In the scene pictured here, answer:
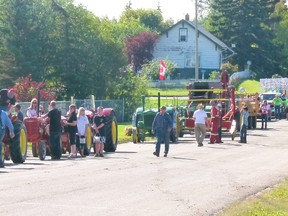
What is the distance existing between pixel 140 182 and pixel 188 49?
9884cm

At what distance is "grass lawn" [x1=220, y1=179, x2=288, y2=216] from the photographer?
56.2 feet

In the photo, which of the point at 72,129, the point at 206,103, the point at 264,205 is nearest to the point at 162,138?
the point at 72,129

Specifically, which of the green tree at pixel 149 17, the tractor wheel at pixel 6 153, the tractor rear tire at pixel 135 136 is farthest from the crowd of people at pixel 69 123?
the green tree at pixel 149 17

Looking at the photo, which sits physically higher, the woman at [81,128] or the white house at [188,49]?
the white house at [188,49]

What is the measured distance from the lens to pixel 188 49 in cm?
12062

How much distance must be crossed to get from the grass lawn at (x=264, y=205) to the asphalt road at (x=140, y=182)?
1.19 feet

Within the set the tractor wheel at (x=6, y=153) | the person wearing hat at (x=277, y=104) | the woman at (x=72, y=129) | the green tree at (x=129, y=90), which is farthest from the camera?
the person wearing hat at (x=277, y=104)

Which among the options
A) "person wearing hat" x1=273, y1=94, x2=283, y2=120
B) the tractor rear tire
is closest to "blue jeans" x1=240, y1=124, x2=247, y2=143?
the tractor rear tire

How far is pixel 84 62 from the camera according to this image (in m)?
62.9

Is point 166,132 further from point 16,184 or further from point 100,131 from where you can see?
point 16,184

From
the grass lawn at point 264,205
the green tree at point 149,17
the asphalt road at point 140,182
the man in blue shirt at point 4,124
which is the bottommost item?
the grass lawn at point 264,205

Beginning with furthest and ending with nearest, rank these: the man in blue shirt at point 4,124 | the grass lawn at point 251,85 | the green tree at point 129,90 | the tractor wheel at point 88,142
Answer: the grass lawn at point 251,85 < the green tree at point 129,90 < the tractor wheel at point 88,142 < the man in blue shirt at point 4,124

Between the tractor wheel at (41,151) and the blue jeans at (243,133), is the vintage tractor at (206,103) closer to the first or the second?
the blue jeans at (243,133)

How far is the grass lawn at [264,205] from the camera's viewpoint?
17125 mm
